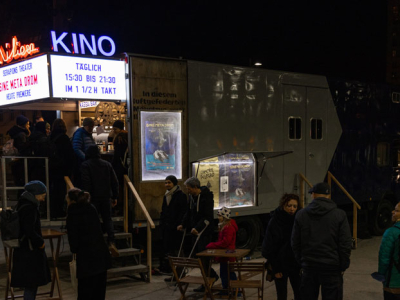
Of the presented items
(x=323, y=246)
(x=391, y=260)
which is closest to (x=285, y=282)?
(x=323, y=246)

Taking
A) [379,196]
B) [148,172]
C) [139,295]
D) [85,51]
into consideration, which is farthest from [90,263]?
[379,196]

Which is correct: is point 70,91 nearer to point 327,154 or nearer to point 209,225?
point 209,225

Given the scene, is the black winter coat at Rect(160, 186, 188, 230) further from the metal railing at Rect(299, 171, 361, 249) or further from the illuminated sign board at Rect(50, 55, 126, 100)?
the metal railing at Rect(299, 171, 361, 249)

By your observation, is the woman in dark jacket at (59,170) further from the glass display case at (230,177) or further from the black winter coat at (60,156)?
the glass display case at (230,177)

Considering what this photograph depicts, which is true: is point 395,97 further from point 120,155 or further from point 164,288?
point 164,288

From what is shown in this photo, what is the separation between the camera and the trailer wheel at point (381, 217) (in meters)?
12.3

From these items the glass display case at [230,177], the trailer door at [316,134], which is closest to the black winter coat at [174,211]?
the glass display case at [230,177]

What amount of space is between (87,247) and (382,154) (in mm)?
9428

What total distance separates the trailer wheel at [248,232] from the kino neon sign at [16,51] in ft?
16.0

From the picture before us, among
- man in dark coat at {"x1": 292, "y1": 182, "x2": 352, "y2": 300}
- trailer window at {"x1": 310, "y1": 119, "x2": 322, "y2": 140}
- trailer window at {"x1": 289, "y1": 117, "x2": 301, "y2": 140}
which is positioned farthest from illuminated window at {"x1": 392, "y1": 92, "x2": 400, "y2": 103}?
man in dark coat at {"x1": 292, "y1": 182, "x2": 352, "y2": 300}

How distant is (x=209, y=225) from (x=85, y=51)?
3.62 metres

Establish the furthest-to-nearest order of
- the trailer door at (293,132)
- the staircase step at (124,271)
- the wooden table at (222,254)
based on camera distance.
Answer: the trailer door at (293,132) → the staircase step at (124,271) → the wooden table at (222,254)

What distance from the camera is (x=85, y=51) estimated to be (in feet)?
27.2

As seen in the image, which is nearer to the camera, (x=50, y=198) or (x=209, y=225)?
(x=209, y=225)
